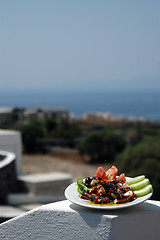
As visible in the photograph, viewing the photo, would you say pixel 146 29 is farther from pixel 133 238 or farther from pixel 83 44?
pixel 133 238

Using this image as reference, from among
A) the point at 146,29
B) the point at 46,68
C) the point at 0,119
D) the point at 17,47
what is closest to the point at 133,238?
the point at 0,119

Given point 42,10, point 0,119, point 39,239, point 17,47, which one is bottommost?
point 0,119

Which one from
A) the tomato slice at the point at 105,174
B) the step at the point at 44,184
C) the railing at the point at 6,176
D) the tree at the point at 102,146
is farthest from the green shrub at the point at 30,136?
the tomato slice at the point at 105,174

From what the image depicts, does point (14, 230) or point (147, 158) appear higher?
point (14, 230)

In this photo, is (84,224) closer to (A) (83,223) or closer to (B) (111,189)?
(A) (83,223)

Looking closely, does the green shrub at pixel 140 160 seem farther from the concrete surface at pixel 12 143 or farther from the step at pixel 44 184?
the concrete surface at pixel 12 143

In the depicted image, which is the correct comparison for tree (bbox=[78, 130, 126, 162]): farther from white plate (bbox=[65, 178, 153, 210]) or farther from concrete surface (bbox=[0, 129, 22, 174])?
white plate (bbox=[65, 178, 153, 210])
